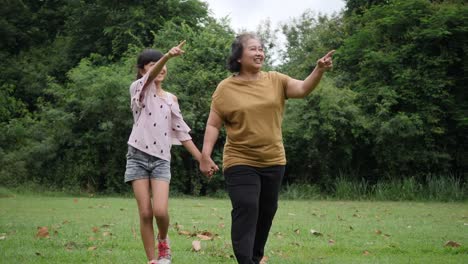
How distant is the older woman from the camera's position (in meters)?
4.74

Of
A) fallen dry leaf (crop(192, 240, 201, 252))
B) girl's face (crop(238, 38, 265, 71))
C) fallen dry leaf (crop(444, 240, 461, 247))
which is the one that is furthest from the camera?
fallen dry leaf (crop(444, 240, 461, 247))

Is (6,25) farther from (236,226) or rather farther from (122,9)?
(236,226)

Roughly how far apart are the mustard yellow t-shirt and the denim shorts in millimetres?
693

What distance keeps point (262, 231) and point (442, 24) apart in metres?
17.4

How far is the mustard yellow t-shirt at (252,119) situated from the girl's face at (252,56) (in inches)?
4.9

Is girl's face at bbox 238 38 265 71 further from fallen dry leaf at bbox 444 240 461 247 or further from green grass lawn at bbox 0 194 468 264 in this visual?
fallen dry leaf at bbox 444 240 461 247

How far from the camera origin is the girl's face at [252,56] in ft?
16.2

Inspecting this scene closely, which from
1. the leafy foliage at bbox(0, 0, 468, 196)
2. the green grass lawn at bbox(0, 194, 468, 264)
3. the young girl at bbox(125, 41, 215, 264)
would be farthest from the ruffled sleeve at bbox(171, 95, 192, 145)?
the leafy foliage at bbox(0, 0, 468, 196)

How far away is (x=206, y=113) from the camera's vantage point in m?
20.5

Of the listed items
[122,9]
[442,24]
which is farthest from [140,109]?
[122,9]

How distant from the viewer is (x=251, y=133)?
477cm

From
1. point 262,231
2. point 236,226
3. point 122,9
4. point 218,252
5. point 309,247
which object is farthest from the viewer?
point 122,9

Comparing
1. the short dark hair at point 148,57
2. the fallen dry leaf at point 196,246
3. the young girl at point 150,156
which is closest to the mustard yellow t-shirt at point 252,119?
the young girl at point 150,156

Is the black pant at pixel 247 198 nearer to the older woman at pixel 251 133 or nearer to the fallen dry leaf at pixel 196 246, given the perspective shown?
the older woman at pixel 251 133
